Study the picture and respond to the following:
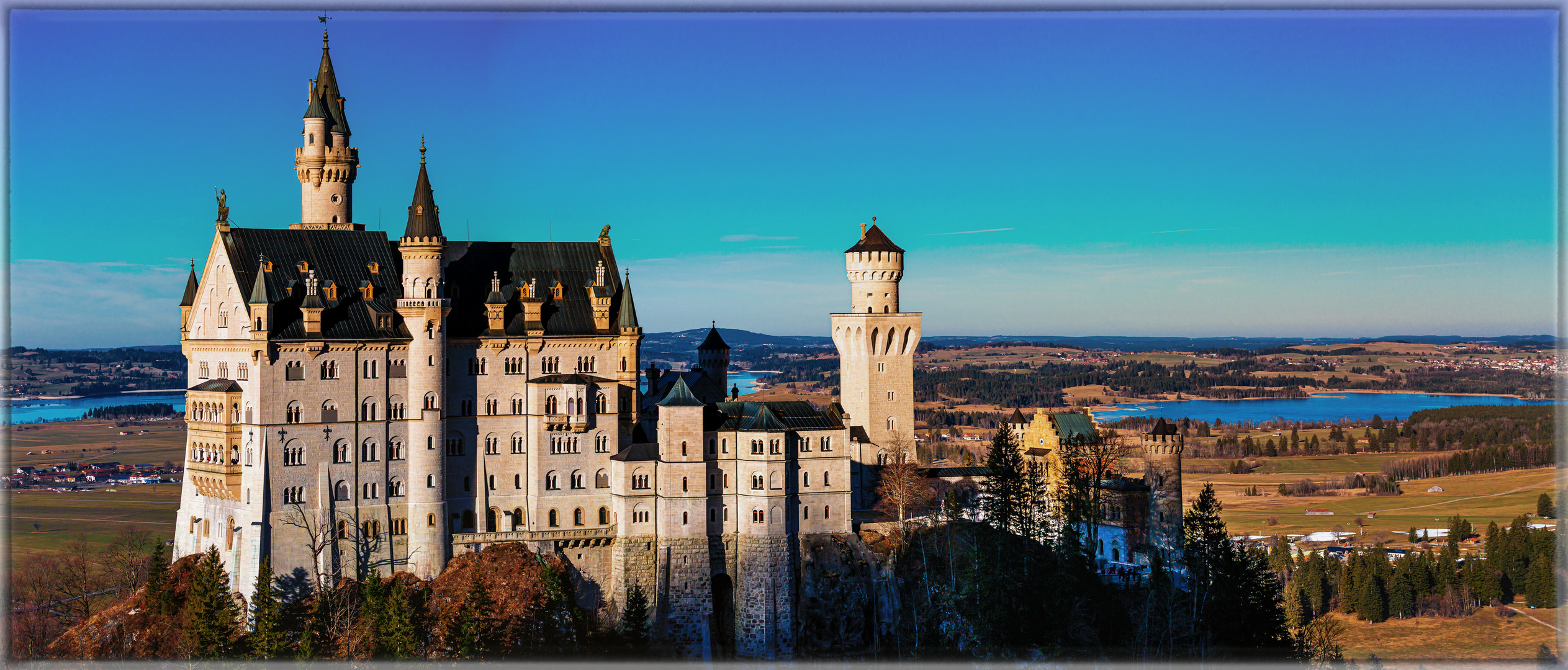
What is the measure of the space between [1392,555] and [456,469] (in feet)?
270

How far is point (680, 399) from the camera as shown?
6812cm

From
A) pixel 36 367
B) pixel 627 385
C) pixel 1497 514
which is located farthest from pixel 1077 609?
pixel 36 367

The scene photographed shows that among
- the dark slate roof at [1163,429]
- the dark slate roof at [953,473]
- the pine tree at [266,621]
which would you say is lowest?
the pine tree at [266,621]

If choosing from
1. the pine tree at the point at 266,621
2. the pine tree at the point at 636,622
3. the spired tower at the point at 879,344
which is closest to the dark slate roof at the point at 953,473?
the spired tower at the point at 879,344

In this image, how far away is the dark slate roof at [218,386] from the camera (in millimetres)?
64188

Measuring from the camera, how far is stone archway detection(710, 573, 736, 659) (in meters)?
68.8

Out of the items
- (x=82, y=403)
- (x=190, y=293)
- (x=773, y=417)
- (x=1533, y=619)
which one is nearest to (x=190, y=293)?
(x=190, y=293)

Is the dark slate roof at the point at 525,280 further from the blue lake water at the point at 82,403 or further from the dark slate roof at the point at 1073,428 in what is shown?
the blue lake water at the point at 82,403

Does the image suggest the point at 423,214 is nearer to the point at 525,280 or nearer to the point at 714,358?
the point at 525,280

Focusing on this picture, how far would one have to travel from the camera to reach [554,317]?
71.2 m

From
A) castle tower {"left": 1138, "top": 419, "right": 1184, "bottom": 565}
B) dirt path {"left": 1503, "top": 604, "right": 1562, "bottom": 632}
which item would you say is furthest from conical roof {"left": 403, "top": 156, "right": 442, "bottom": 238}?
dirt path {"left": 1503, "top": 604, "right": 1562, "bottom": 632}

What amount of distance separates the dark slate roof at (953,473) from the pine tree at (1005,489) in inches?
358

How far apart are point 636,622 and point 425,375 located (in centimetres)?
1468

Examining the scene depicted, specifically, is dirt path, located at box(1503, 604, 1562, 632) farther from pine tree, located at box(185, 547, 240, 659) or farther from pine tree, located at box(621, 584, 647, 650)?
pine tree, located at box(185, 547, 240, 659)
